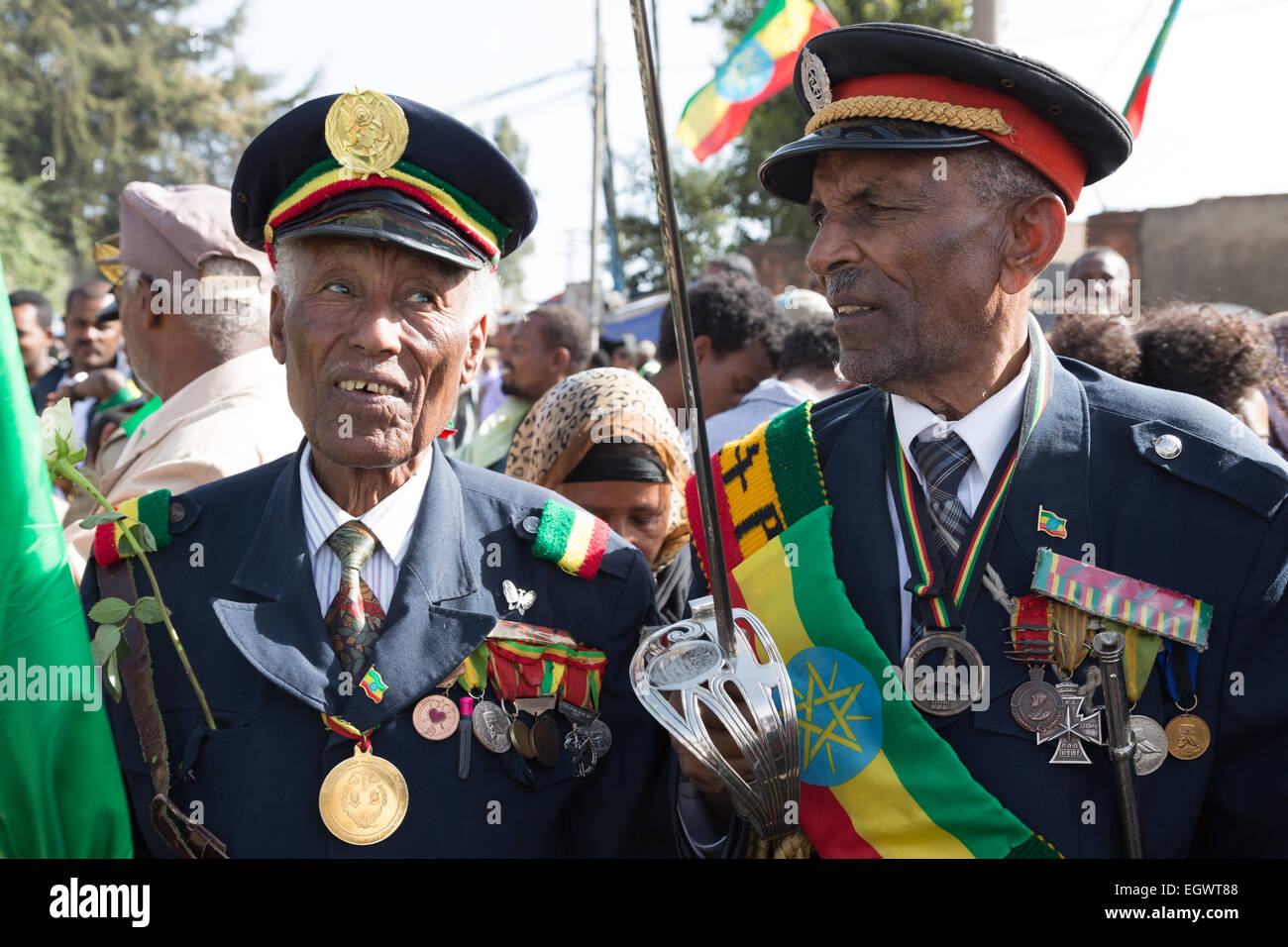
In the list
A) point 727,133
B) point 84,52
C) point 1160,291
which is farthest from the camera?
point 84,52

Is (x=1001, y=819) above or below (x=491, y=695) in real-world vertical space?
below

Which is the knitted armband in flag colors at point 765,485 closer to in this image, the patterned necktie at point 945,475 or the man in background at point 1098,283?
the patterned necktie at point 945,475

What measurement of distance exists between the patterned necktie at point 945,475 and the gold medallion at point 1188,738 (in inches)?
18.7

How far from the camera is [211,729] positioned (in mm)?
2164

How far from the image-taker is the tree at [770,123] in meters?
18.0

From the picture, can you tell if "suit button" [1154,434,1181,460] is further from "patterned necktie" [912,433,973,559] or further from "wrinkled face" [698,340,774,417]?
"wrinkled face" [698,340,774,417]

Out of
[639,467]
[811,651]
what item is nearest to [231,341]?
[639,467]

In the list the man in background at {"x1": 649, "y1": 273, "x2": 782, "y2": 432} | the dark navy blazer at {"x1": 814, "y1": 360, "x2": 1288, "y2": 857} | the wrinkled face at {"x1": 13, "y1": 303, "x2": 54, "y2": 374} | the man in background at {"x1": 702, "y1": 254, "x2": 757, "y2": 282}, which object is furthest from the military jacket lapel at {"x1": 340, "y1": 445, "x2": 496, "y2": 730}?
the wrinkled face at {"x1": 13, "y1": 303, "x2": 54, "y2": 374}

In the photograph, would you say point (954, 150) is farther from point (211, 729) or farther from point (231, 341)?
point (231, 341)

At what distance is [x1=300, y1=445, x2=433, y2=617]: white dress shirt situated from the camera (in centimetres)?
235

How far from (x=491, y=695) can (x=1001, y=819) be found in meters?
0.92

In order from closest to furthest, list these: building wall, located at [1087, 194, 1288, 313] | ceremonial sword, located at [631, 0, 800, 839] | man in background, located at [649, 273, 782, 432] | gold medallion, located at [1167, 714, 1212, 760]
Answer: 1. ceremonial sword, located at [631, 0, 800, 839]
2. gold medallion, located at [1167, 714, 1212, 760]
3. man in background, located at [649, 273, 782, 432]
4. building wall, located at [1087, 194, 1288, 313]

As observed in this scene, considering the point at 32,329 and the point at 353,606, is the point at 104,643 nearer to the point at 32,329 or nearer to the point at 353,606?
the point at 353,606

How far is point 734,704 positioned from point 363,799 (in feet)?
2.21
